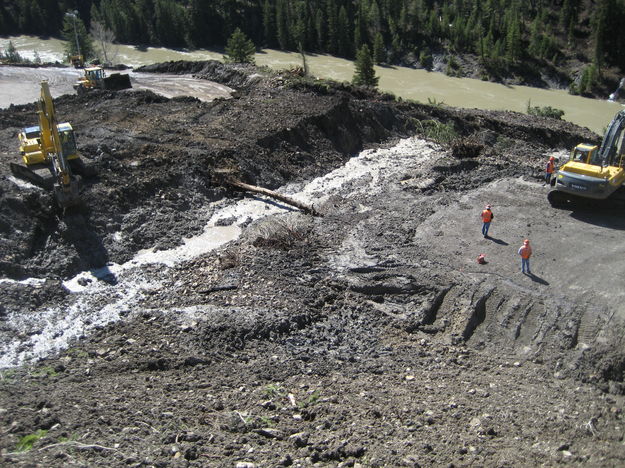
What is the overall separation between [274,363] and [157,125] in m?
14.7

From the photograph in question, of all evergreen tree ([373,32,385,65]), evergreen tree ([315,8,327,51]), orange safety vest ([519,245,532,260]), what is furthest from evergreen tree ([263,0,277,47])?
orange safety vest ([519,245,532,260])

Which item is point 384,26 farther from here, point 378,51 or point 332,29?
point 378,51

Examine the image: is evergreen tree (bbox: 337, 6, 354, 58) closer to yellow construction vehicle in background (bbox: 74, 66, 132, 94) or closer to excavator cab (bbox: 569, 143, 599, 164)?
yellow construction vehicle in background (bbox: 74, 66, 132, 94)

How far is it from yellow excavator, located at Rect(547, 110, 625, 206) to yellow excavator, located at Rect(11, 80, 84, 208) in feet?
46.9

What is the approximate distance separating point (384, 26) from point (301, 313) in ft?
188

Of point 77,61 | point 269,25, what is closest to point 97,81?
point 77,61

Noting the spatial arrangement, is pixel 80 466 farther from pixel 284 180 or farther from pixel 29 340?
pixel 284 180

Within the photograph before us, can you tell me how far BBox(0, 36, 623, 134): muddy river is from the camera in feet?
126

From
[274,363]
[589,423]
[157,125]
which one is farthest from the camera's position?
[157,125]

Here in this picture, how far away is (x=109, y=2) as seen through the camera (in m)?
73.1

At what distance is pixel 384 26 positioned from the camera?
210 feet

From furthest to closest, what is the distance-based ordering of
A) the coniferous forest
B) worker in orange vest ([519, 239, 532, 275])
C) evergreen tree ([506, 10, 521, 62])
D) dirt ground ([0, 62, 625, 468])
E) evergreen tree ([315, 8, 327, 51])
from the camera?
→ evergreen tree ([315, 8, 327, 51])
the coniferous forest
evergreen tree ([506, 10, 521, 62])
worker in orange vest ([519, 239, 532, 275])
dirt ground ([0, 62, 625, 468])

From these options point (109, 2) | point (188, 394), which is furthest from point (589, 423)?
point (109, 2)

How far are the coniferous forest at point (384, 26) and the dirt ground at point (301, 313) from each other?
3566 cm
